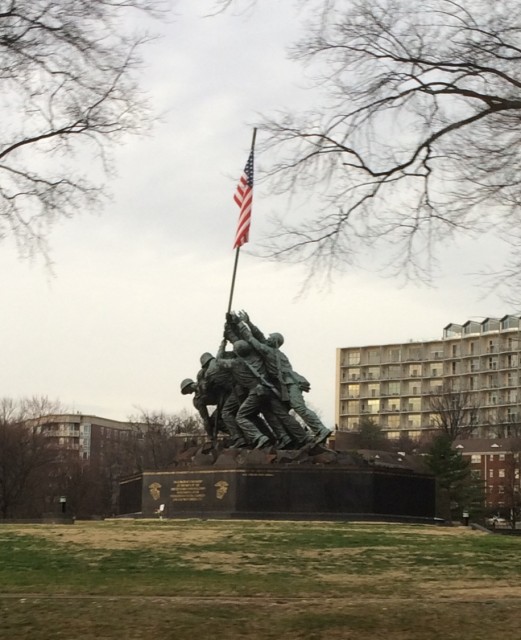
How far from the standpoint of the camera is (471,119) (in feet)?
50.0

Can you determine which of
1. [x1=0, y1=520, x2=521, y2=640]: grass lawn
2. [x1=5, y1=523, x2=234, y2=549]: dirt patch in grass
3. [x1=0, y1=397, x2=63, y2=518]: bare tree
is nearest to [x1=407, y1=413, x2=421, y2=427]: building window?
[x1=0, y1=397, x2=63, y2=518]: bare tree

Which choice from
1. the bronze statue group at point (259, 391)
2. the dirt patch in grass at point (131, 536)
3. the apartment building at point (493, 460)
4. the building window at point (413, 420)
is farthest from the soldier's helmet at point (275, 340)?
the building window at point (413, 420)

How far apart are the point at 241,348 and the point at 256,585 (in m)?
20.5

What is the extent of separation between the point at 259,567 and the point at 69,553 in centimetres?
382

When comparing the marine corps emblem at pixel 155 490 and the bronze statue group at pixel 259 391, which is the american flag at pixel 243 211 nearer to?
the bronze statue group at pixel 259 391

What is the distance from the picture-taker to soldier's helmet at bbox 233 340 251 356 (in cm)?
3559

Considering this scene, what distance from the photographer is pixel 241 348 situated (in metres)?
35.6

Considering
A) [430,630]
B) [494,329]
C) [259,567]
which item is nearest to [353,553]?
[259,567]

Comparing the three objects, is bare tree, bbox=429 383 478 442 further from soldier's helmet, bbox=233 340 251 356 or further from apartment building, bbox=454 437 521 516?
soldier's helmet, bbox=233 340 251 356

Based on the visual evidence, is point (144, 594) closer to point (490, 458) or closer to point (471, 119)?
point (471, 119)

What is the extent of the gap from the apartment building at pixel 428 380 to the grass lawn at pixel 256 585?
114 metres

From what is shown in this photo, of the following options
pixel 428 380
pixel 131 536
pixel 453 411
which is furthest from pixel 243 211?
pixel 428 380

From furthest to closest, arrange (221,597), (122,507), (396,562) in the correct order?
(122,507) < (396,562) < (221,597)

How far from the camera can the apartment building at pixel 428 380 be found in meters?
142
